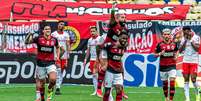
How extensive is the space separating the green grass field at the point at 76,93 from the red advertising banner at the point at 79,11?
9.10 meters

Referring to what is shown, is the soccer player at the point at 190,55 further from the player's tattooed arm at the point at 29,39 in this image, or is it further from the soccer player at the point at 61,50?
the player's tattooed arm at the point at 29,39

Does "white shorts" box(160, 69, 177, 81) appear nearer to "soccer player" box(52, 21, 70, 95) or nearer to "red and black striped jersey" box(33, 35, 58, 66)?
"red and black striped jersey" box(33, 35, 58, 66)

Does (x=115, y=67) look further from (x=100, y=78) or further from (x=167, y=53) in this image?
(x=100, y=78)

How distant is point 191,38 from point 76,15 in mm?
15728

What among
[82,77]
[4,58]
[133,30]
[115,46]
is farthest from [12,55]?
[115,46]

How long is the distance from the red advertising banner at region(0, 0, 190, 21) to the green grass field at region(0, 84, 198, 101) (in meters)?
9.10

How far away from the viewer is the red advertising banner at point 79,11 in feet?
118

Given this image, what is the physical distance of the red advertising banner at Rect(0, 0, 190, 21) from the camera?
118 feet

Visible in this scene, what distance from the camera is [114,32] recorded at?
17.0 m

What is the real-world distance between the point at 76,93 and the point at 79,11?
13393 mm

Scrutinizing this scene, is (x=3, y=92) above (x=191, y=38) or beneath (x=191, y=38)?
beneath

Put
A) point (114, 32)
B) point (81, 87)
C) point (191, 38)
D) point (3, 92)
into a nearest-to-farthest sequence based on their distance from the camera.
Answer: point (114, 32) < point (191, 38) < point (3, 92) < point (81, 87)

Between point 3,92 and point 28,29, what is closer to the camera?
point 3,92

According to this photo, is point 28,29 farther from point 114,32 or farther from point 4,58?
point 114,32
